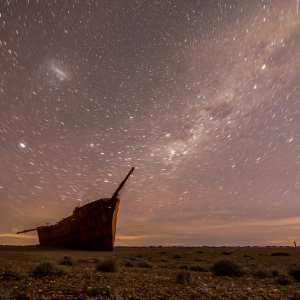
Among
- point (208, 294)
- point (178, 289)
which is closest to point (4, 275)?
point (178, 289)

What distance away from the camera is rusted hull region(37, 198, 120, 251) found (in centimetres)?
2725

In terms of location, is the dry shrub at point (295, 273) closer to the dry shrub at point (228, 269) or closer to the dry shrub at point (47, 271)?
the dry shrub at point (228, 269)

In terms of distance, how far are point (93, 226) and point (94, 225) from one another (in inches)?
8.9

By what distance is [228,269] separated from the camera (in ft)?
27.9

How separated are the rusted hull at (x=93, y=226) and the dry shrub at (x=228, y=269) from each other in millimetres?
21563

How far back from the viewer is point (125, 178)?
31.0 meters

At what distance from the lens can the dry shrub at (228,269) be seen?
8320mm

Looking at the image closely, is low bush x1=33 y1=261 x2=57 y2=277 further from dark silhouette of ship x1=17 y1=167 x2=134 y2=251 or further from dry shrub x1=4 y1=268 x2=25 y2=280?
dark silhouette of ship x1=17 y1=167 x2=134 y2=251

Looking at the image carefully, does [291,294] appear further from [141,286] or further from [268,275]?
[141,286]

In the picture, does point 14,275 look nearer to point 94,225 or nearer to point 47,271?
point 47,271

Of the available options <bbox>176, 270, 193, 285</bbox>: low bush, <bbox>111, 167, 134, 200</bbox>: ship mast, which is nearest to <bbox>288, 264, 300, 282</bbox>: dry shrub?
<bbox>176, 270, 193, 285</bbox>: low bush

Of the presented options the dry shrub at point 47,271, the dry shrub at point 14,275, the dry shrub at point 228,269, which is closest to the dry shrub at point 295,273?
the dry shrub at point 228,269

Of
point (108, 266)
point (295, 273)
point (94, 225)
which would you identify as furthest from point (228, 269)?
point (94, 225)

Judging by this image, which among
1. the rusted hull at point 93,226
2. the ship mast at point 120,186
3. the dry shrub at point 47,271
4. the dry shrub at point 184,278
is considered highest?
the ship mast at point 120,186
